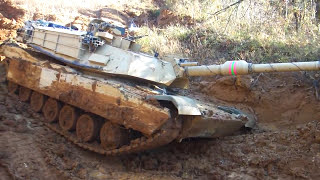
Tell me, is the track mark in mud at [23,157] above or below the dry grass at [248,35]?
below

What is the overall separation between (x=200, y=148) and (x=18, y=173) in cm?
351

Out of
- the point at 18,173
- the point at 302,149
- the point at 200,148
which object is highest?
the point at 302,149

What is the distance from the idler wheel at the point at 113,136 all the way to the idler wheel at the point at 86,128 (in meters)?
0.33

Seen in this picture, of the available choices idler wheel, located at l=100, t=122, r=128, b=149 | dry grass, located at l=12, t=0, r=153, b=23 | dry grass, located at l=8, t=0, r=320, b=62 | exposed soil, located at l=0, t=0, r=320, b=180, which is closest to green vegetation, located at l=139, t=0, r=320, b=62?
dry grass, located at l=8, t=0, r=320, b=62

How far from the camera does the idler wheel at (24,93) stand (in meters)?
9.15

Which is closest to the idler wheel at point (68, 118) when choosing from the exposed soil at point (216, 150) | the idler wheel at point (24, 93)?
the exposed soil at point (216, 150)

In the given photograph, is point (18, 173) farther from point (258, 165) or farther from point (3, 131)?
point (258, 165)

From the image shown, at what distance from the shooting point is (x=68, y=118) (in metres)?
7.86

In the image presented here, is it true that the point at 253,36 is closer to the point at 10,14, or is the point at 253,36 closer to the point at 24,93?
the point at 24,93

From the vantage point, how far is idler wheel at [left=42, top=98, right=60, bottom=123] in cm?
816

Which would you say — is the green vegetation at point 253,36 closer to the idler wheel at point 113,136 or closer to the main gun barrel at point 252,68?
the main gun barrel at point 252,68

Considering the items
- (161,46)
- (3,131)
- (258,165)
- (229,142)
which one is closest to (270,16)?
(161,46)

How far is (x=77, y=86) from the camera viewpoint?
7.23 meters

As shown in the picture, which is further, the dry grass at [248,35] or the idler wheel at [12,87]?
the dry grass at [248,35]
